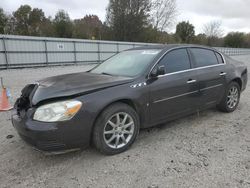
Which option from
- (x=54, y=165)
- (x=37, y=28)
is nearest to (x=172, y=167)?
(x=54, y=165)

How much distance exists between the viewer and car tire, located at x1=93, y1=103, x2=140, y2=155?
114 inches

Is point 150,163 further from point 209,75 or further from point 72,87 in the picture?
point 209,75

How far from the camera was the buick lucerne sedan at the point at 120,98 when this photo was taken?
8.71 feet

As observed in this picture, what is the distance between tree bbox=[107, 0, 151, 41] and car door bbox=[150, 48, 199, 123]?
3129 centimetres

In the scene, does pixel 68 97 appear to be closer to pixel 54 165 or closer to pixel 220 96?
pixel 54 165

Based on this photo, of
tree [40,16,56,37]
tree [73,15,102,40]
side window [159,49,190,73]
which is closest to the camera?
side window [159,49,190,73]

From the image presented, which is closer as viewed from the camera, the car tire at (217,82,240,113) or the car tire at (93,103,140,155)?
the car tire at (93,103,140,155)

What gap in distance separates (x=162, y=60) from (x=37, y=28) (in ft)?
125

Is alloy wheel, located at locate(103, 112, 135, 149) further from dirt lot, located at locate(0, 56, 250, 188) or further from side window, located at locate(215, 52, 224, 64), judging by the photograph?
side window, located at locate(215, 52, 224, 64)

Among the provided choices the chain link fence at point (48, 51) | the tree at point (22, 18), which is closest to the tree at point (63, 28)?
the tree at point (22, 18)

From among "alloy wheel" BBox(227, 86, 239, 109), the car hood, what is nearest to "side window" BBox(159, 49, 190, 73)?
the car hood

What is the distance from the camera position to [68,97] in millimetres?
2725

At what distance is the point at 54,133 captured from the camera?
2580mm

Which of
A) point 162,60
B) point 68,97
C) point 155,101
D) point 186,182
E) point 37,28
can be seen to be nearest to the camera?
point 186,182
